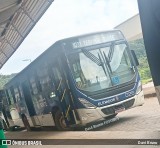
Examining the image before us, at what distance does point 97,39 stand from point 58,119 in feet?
10.2

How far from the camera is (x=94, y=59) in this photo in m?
10.7

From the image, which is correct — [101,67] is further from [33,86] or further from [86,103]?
[33,86]

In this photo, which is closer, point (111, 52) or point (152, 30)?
point (152, 30)

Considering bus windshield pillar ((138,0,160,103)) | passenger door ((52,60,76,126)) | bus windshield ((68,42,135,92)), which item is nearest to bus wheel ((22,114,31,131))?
passenger door ((52,60,76,126))

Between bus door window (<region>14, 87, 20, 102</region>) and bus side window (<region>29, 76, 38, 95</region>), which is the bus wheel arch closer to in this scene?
bus side window (<region>29, 76, 38, 95</region>)

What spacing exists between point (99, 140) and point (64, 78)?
3.93 metres

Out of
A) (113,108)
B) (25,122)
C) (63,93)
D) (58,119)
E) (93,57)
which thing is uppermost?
(93,57)

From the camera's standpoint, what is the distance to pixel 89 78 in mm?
10344

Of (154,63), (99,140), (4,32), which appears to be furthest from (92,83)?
(4,32)

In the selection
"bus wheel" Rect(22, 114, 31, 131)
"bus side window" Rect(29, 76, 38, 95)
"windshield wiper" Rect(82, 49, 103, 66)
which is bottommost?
"bus wheel" Rect(22, 114, 31, 131)

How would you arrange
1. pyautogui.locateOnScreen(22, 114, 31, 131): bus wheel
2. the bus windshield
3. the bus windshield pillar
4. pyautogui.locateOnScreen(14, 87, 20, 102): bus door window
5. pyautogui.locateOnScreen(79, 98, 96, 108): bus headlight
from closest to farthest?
the bus windshield pillar → pyautogui.locateOnScreen(79, 98, 96, 108): bus headlight → the bus windshield → pyautogui.locateOnScreen(14, 87, 20, 102): bus door window → pyautogui.locateOnScreen(22, 114, 31, 131): bus wheel

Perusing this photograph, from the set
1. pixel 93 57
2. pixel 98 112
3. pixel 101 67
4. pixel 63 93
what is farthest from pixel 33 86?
pixel 98 112

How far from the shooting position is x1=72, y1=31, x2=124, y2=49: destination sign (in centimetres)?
1080

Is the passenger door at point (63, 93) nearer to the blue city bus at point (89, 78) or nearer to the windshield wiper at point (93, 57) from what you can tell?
the blue city bus at point (89, 78)
